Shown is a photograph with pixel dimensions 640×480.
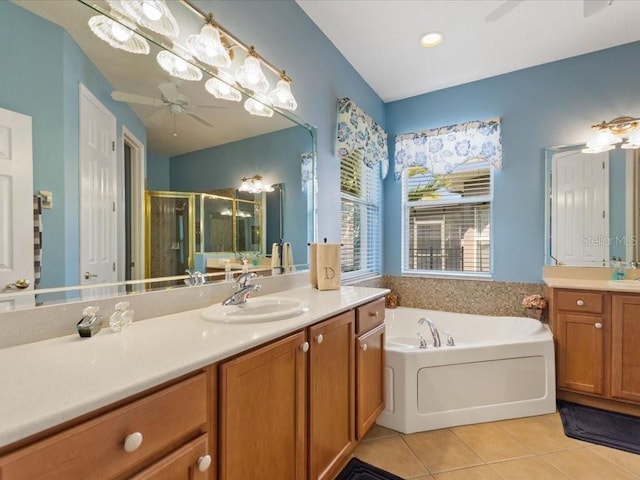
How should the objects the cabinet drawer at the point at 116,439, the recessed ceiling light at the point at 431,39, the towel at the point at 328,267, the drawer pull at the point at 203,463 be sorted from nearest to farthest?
the cabinet drawer at the point at 116,439 < the drawer pull at the point at 203,463 < the towel at the point at 328,267 < the recessed ceiling light at the point at 431,39

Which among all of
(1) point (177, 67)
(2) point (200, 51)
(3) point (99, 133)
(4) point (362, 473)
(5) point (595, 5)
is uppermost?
(5) point (595, 5)

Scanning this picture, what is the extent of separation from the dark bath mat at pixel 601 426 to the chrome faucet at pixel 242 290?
2.13 meters

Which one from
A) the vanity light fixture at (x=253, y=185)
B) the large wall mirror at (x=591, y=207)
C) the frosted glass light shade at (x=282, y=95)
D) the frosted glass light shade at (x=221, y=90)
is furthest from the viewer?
the large wall mirror at (x=591, y=207)

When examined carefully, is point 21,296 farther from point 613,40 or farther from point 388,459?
point 613,40

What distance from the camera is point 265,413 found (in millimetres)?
1033

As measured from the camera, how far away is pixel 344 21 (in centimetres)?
225

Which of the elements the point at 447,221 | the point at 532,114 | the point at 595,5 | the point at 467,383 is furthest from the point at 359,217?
the point at 595,5

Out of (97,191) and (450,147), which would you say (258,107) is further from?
(450,147)

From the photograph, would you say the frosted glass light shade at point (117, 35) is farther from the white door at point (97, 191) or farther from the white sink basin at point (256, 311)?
the white sink basin at point (256, 311)

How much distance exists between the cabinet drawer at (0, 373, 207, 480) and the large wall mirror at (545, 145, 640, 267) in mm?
3089

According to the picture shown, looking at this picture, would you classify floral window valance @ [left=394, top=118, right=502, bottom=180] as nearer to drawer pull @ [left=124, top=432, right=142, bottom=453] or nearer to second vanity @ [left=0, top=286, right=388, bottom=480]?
second vanity @ [left=0, top=286, right=388, bottom=480]

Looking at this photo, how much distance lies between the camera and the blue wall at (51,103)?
34.4 inches

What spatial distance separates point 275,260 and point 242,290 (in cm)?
50

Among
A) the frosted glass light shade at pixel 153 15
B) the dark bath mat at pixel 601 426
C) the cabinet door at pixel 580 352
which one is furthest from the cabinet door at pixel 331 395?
the cabinet door at pixel 580 352
